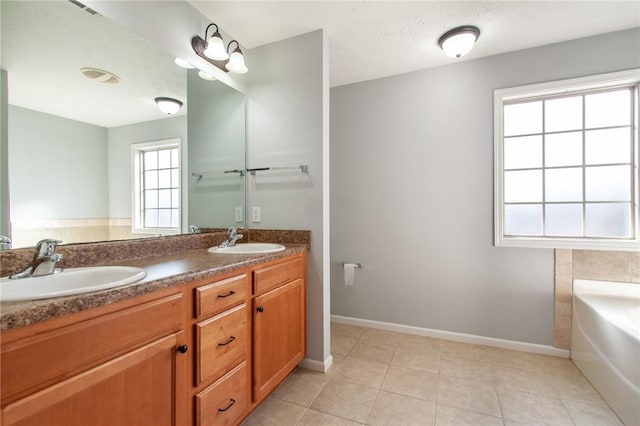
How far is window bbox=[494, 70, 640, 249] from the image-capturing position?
2039mm

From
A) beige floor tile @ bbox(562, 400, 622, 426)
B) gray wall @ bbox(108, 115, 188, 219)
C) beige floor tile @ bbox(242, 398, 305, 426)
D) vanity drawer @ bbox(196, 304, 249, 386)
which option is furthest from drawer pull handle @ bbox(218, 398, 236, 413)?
beige floor tile @ bbox(562, 400, 622, 426)

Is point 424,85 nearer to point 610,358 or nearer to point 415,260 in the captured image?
point 415,260

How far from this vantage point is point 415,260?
2.56 metres

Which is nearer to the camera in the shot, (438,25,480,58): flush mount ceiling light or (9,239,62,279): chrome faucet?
(9,239,62,279): chrome faucet

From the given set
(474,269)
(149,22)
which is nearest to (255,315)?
(149,22)

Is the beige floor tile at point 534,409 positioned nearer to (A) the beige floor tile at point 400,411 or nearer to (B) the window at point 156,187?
(A) the beige floor tile at point 400,411

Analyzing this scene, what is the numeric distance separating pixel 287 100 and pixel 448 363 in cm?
233

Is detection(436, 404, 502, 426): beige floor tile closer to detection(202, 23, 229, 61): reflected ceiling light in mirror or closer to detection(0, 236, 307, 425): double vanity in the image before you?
detection(0, 236, 307, 425): double vanity

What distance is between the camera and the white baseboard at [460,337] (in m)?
2.16

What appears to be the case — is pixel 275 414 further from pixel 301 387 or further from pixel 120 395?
pixel 120 395

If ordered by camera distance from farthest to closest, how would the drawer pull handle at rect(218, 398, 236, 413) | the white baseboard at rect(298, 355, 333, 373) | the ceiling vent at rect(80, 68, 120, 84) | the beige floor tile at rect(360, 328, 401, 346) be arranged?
1. the beige floor tile at rect(360, 328, 401, 346)
2. the white baseboard at rect(298, 355, 333, 373)
3. the ceiling vent at rect(80, 68, 120, 84)
4. the drawer pull handle at rect(218, 398, 236, 413)

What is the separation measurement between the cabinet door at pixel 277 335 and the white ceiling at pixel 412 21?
1787 mm

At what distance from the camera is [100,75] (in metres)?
1.36

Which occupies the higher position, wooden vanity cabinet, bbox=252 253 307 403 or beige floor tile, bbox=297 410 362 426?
wooden vanity cabinet, bbox=252 253 307 403
